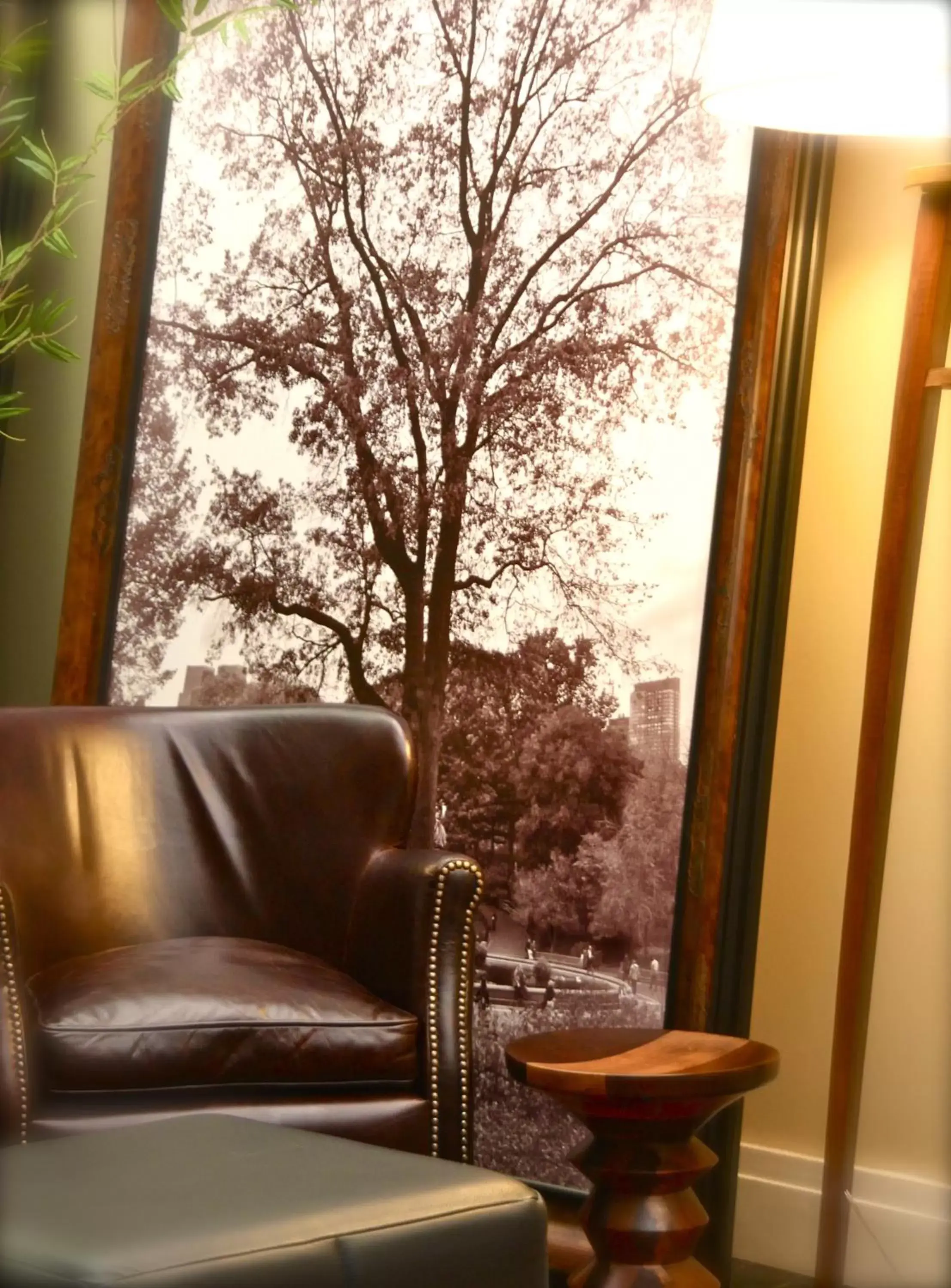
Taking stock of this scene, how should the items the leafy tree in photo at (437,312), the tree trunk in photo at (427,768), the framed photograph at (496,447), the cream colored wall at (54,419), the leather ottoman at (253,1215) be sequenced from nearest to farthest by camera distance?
the leather ottoman at (253,1215) → the framed photograph at (496,447) → the leafy tree in photo at (437,312) → the tree trunk in photo at (427,768) → the cream colored wall at (54,419)

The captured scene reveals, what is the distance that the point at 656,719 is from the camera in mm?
2787

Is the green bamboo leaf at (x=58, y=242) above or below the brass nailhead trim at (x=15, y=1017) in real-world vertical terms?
above

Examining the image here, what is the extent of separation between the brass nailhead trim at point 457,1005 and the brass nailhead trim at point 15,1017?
1.92 feet

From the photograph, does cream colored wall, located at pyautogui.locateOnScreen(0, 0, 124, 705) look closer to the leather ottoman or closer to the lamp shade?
the lamp shade

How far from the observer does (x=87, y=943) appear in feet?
8.43

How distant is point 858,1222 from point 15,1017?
147 cm

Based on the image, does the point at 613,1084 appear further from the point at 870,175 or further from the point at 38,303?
the point at 38,303

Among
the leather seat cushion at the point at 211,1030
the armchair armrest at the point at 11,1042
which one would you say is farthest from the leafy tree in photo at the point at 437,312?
the armchair armrest at the point at 11,1042

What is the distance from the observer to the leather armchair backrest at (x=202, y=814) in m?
2.60

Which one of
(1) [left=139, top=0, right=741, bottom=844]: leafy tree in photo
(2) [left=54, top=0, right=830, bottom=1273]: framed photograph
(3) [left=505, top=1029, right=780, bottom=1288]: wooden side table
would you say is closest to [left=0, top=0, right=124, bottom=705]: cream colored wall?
(2) [left=54, top=0, right=830, bottom=1273]: framed photograph

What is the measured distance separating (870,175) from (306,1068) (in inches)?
71.5

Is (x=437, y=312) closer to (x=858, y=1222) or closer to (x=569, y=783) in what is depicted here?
(x=569, y=783)

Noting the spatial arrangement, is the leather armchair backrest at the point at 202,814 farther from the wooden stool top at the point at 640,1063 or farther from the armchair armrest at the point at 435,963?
the wooden stool top at the point at 640,1063

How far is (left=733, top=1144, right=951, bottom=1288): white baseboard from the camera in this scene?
257 cm
